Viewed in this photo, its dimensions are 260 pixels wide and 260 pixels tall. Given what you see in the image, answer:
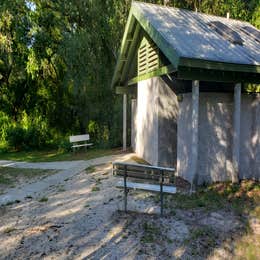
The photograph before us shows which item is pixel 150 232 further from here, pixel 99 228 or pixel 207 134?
pixel 207 134

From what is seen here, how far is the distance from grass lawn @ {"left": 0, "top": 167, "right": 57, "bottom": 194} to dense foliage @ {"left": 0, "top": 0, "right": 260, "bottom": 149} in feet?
14.6

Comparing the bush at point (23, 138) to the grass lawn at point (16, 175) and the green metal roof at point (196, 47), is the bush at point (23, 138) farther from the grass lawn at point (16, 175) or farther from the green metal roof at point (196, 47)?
the green metal roof at point (196, 47)

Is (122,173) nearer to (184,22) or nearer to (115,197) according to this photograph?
(115,197)

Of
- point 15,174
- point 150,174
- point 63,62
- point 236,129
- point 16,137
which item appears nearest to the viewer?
point 150,174

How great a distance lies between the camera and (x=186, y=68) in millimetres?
5648

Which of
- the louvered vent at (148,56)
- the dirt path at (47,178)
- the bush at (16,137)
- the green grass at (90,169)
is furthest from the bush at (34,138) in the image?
the louvered vent at (148,56)

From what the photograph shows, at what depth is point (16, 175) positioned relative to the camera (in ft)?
27.0

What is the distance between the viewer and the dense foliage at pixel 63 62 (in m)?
12.8

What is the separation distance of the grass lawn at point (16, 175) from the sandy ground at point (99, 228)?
1709mm

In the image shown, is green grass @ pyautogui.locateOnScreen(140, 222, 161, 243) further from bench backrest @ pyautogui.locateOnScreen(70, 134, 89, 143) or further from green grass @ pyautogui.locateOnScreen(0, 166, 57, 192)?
bench backrest @ pyautogui.locateOnScreen(70, 134, 89, 143)

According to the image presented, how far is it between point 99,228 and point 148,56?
17.9 feet

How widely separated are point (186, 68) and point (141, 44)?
3639 mm

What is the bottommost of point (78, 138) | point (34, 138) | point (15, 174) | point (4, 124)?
point (15, 174)

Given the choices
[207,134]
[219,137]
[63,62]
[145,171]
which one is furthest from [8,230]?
[63,62]
